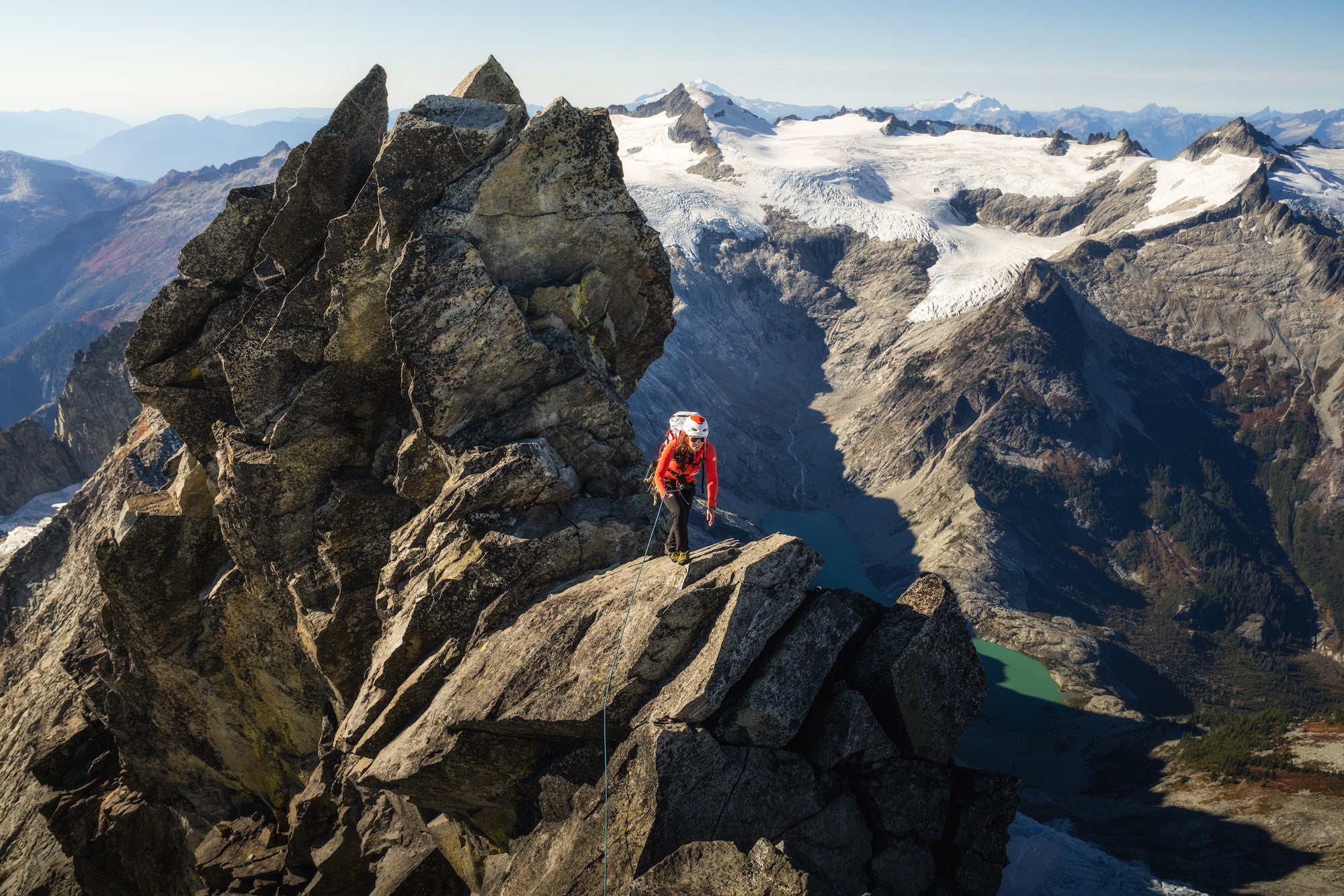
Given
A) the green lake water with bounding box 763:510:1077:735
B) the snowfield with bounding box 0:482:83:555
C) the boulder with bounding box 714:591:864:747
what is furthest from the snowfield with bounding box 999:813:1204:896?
the snowfield with bounding box 0:482:83:555

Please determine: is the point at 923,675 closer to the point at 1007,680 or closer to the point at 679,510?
the point at 679,510

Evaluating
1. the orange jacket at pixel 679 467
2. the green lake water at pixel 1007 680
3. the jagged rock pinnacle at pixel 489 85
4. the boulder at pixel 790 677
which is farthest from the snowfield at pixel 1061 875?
the green lake water at pixel 1007 680

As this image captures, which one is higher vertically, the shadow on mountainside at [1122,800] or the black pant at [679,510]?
the black pant at [679,510]

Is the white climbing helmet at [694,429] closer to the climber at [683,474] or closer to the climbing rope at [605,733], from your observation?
the climber at [683,474]

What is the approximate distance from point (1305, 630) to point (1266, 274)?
3916 inches

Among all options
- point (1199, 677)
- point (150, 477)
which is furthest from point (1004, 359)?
point (150, 477)

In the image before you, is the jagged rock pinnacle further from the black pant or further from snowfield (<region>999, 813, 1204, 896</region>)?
snowfield (<region>999, 813, 1204, 896</region>)

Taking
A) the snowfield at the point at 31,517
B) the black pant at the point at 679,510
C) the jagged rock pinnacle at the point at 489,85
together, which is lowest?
the snowfield at the point at 31,517

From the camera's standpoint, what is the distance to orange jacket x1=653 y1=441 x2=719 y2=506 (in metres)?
18.4

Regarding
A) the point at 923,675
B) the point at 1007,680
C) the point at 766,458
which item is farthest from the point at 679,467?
the point at 766,458

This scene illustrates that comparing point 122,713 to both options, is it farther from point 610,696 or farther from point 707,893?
point 707,893

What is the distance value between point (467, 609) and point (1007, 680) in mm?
107913

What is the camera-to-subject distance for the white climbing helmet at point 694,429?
18.1m

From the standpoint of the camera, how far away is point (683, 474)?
18.7 m
